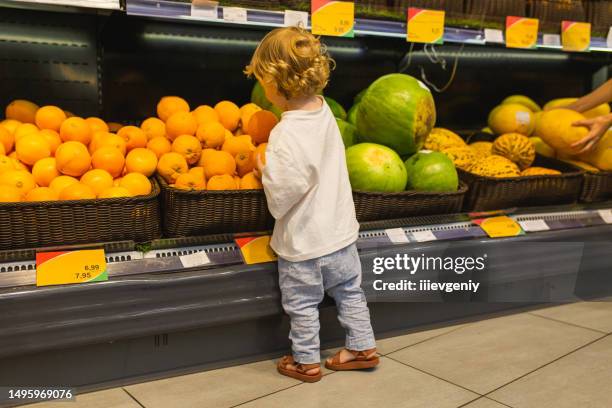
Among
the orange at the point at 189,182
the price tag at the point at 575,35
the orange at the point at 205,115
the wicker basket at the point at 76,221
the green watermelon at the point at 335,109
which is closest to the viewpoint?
the wicker basket at the point at 76,221

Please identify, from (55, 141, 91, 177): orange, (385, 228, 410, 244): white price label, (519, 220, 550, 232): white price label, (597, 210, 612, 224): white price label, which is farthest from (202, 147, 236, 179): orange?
(597, 210, 612, 224): white price label

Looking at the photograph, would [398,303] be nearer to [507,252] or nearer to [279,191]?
[507,252]

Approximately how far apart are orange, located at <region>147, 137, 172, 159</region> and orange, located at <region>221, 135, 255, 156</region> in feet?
0.57

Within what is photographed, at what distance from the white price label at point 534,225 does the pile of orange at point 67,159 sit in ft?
4.42

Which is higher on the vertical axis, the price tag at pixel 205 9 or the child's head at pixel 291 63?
the price tag at pixel 205 9

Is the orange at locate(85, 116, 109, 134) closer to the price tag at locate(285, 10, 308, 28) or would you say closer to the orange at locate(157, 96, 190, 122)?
the orange at locate(157, 96, 190, 122)

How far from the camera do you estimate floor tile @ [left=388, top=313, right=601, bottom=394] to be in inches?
68.6

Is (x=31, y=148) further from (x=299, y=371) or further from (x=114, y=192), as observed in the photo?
(x=299, y=371)

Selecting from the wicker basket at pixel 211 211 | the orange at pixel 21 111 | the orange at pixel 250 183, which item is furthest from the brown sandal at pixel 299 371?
the orange at pixel 21 111

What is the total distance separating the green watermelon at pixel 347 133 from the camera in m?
2.16

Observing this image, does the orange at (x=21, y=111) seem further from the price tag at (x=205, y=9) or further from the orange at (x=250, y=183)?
the orange at (x=250, y=183)

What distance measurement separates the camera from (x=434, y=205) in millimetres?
2068

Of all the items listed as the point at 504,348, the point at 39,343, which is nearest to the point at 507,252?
the point at 504,348

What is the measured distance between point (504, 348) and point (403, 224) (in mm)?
509
